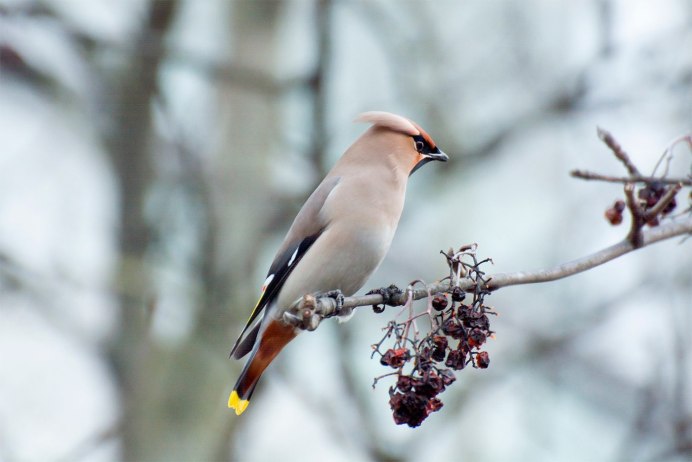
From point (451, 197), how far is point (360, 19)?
3146 mm

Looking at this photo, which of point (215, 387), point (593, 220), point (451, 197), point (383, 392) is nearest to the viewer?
point (215, 387)

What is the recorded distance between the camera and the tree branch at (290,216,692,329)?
8.22ft

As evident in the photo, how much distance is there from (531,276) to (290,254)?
174 centimetres

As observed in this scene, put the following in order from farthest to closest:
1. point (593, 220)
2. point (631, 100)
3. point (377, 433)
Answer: point (593, 220)
point (631, 100)
point (377, 433)

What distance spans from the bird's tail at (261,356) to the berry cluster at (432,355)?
3.58 feet

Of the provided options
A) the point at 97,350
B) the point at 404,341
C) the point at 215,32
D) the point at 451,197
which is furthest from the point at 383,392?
the point at 404,341

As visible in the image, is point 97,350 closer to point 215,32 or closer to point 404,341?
point 215,32

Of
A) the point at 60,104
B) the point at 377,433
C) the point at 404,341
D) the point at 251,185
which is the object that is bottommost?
the point at 404,341

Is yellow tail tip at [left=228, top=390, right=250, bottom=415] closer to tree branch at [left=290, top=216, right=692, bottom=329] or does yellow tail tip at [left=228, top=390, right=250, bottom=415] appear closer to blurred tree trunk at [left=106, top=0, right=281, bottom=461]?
tree branch at [left=290, top=216, right=692, bottom=329]

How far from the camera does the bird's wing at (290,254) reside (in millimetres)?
3949

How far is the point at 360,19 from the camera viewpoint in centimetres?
647

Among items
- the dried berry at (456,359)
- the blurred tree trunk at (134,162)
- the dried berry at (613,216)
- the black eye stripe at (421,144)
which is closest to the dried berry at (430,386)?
the dried berry at (456,359)

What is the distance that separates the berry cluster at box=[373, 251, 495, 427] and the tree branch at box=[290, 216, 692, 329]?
43 mm

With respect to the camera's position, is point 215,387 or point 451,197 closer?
point 215,387
